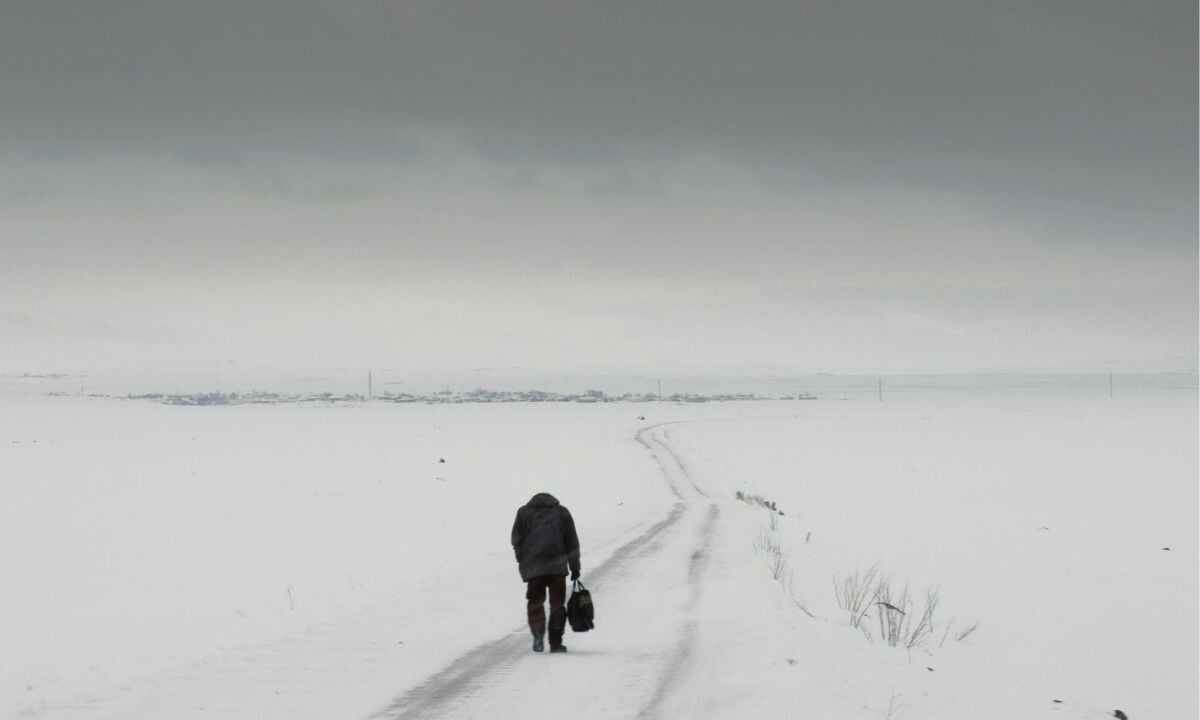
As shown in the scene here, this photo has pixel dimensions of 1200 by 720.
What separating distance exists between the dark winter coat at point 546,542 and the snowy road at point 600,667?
0.96m

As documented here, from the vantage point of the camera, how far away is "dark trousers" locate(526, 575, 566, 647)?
11.8 m

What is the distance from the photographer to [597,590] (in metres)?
16.8

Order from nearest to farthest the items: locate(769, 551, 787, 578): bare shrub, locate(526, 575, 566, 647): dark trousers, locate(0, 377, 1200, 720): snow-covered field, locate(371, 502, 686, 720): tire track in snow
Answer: locate(371, 502, 686, 720): tire track in snow < locate(0, 377, 1200, 720): snow-covered field < locate(526, 575, 566, 647): dark trousers < locate(769, 551, 787, 578): bare shrub

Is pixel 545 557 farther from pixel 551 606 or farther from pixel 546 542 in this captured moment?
pixel 551 606

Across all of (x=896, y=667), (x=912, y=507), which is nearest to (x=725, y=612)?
(x=896, y=667)

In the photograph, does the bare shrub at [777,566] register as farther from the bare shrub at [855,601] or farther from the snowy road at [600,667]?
the snowy road at [600,667]

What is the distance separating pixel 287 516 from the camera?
1309 inches

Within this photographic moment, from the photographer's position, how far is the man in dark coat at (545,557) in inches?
471

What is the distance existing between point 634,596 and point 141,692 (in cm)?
782

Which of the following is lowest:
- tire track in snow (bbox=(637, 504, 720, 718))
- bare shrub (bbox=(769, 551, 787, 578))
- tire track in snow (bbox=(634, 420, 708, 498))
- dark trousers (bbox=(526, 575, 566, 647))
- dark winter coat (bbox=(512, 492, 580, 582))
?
tire track in snow (bbox=(634, 420, 708, 498))

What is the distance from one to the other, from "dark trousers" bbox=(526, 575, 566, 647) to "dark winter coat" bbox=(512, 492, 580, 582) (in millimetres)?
130

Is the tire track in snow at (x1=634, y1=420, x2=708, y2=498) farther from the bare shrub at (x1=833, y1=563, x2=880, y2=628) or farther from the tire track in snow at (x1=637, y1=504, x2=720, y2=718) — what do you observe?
the bare shrub at (x1=833, y1=563, x2=880, y2=628)

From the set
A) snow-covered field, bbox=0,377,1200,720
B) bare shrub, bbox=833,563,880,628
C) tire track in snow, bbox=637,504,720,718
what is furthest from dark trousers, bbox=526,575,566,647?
bare shrub, bbox=833,563,880,628

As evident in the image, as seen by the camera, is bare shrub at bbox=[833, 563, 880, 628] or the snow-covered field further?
bare shrub at bbox=[833, 563, 880, 628]
